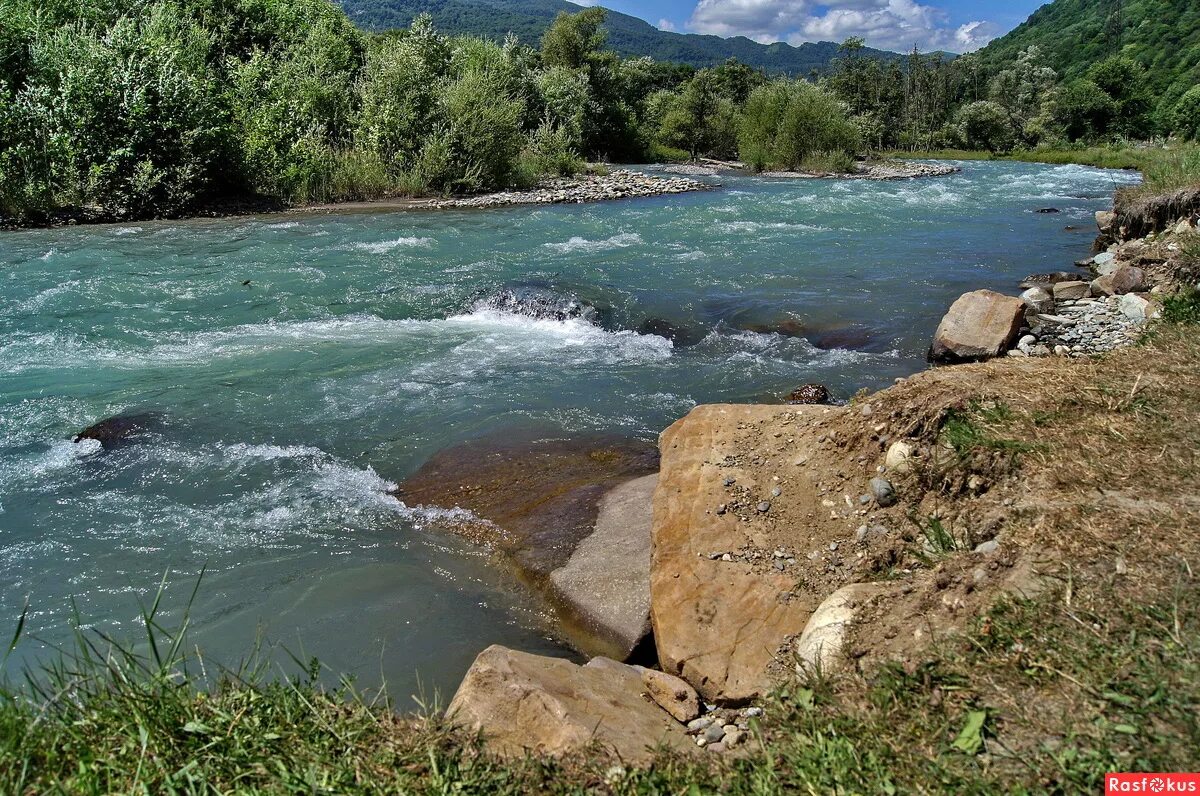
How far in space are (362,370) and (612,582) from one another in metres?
5.79

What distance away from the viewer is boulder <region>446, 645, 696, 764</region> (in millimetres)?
2820

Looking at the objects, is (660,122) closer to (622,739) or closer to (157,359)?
(157,359)

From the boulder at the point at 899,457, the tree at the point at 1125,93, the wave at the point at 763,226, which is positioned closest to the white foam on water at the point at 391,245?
the wave at the point at 763,226

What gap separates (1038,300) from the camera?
10.8 m

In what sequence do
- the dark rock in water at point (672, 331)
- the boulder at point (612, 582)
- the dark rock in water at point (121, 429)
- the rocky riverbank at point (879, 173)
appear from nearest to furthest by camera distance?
the boulder at point (612, 582) < the dark rock in water at point (121, 429) < the dark rock in water at point (672, 331) < the rocky riverbank at point (879, 173)

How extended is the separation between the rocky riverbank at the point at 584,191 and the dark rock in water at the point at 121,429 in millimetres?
18042

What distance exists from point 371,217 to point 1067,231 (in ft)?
60.3

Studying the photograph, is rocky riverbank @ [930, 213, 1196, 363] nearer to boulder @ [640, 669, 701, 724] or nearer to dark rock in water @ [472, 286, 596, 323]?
dark rock in water @ [472, 286, 596, 323]

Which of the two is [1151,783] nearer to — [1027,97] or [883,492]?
[883,492]

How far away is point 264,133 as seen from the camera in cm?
2627

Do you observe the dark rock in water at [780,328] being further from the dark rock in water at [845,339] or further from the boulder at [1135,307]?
the boulder at [1135,307]

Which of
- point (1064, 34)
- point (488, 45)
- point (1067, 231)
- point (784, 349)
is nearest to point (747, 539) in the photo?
point (784, 349)

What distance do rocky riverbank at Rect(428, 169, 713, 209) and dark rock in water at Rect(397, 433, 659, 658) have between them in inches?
769

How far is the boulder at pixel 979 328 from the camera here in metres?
9.09
